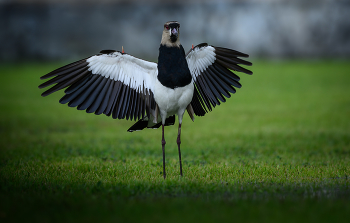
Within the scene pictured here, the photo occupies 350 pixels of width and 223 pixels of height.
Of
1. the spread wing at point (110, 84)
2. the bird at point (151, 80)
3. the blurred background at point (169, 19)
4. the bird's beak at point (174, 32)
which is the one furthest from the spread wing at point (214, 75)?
the blurred background at point (169, 19)

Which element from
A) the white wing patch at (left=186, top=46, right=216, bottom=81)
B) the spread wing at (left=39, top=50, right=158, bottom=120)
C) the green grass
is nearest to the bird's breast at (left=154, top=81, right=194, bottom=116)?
the spread wing at (left=39, top=50, right=158, bottom=120)

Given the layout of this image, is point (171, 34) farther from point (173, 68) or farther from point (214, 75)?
point (214, 75)

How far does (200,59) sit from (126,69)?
1200 millimetres

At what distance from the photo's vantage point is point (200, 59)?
579 cm

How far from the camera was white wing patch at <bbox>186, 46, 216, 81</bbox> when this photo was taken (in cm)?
565

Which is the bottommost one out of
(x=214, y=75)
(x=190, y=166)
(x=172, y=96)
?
(x=190, y=166)

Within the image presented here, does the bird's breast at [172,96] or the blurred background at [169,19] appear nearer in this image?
the bird's breast at [172,96]

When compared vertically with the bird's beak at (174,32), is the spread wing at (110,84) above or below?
below

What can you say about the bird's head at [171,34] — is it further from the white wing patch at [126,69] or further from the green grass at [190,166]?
the green grass at [190,166]

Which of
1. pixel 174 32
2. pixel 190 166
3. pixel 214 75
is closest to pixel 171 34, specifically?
pixel 174 32

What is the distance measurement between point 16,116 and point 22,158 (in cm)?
686

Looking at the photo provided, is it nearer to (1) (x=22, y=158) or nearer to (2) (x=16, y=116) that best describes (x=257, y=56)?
(2) (x=16, y=116)

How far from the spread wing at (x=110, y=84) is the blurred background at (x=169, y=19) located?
1774 cm

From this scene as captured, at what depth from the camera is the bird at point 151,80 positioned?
5.30m
